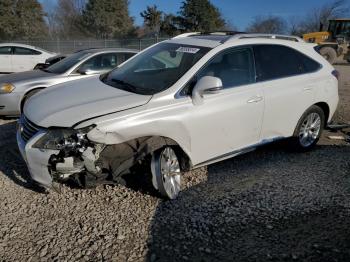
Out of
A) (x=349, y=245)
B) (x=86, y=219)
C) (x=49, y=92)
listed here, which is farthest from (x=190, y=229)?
(x=49, y=92)

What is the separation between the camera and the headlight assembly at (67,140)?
11.0ft

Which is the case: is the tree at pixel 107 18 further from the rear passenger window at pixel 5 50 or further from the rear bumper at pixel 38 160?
the rear bumper at pixel 38 160

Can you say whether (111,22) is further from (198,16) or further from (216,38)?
(216,38)

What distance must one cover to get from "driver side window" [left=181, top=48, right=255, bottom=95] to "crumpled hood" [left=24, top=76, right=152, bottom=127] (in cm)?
86

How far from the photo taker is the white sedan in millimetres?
14047

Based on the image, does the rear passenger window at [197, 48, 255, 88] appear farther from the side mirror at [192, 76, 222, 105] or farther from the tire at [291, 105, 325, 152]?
the tire at [291, 105, 325, 152]

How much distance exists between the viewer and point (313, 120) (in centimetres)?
545

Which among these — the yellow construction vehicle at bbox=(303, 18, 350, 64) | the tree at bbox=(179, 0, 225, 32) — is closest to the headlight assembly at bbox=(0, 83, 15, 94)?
the yellow construction vehicle at bbox=(303, 18, 350, 64)

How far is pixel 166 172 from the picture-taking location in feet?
12.6

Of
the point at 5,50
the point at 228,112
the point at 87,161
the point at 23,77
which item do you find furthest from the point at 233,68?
the point at 5,50

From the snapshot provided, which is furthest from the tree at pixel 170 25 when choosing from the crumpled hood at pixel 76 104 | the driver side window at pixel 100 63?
the crumpled hood at pixel 76 104

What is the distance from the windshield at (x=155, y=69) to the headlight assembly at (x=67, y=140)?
0.84m

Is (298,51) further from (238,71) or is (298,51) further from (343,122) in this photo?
(343,122)

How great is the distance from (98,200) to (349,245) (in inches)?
97.6
